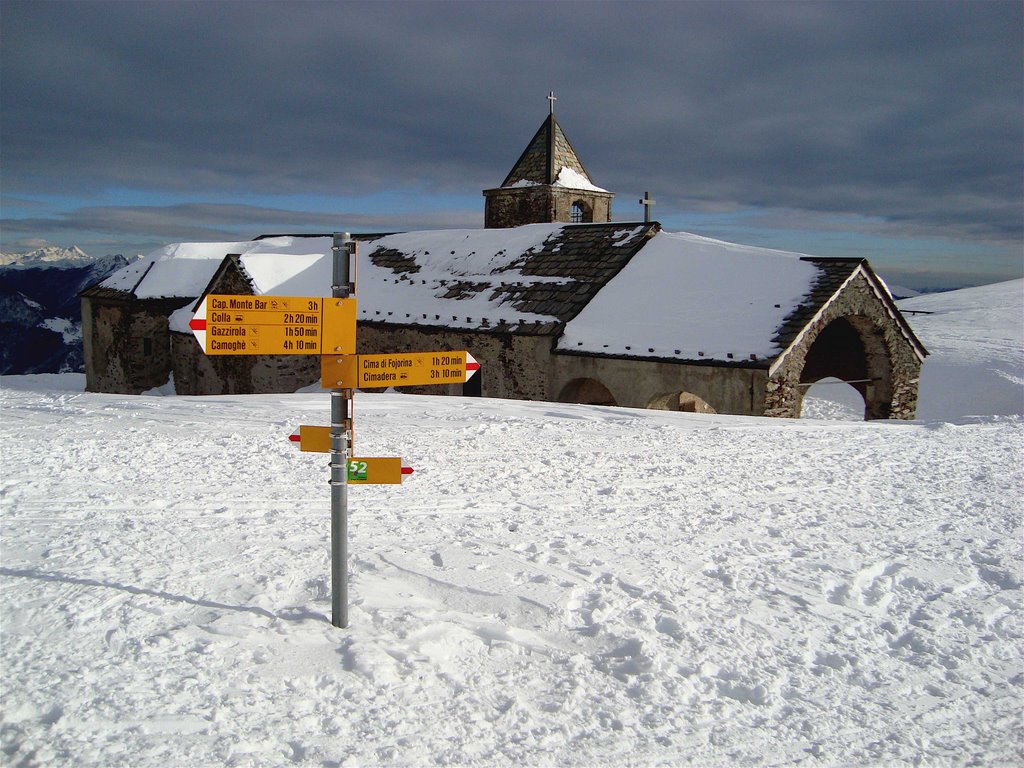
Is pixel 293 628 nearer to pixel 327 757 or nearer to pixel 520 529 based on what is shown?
pixel 327 757

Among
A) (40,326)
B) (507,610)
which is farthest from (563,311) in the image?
(40,326)

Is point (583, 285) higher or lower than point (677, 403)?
higher

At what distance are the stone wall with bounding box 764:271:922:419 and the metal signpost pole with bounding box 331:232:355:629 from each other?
38.9ft

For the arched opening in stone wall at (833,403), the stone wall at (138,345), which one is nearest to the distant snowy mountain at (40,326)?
the stone wall at (138,345)

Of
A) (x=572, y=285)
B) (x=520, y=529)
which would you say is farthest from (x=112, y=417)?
(x=572, y=285)

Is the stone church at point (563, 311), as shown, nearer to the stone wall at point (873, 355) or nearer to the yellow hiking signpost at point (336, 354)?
the stone wall at point (873, 355)

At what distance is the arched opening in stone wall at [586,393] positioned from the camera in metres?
17.2

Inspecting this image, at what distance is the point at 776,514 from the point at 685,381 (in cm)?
844

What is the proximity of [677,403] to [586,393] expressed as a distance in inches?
95.4

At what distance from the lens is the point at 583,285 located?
1875cm

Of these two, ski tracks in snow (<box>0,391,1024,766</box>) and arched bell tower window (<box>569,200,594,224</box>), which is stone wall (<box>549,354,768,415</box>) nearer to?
ski tracks in snow (<box>0,391,1024,766</box>)

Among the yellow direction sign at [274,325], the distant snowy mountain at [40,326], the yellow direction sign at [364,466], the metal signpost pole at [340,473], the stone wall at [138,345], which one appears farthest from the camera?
the distant snowy mountain at [40,326]

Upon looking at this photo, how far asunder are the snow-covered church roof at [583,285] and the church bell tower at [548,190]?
2693mm

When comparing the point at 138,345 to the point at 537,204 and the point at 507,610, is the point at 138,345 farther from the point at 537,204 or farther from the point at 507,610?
the point at 507,610
